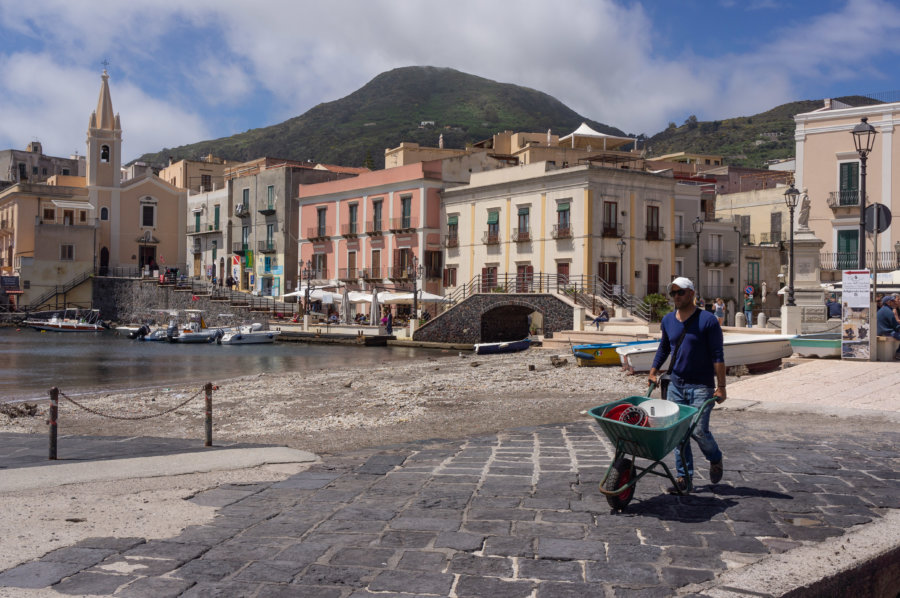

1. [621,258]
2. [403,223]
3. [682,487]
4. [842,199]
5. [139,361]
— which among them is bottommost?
[139,361]

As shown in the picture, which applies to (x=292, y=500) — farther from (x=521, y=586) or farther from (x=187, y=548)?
(x=521, y=586)

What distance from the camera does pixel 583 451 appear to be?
28.6ft

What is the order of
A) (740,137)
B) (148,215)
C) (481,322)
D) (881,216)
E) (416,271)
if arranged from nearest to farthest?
(881,216)
(481,322)
(416,271)
(148,215)
(740,137)

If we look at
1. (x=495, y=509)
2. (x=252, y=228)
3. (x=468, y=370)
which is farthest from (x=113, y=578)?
(x=252, y=228)

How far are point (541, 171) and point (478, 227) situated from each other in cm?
530

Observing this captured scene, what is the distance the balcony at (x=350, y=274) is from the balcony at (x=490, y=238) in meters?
10.0

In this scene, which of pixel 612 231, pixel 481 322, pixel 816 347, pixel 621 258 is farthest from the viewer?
pixel 481 322

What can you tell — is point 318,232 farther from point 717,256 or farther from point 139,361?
point 717,256

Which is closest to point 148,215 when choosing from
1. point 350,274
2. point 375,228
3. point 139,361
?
point 350,274

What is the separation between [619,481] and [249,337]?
41.7 meters

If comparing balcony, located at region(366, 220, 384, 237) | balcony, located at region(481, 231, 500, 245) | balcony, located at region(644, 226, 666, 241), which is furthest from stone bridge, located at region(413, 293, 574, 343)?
balcony, located at region(366, 220, 384, 237)

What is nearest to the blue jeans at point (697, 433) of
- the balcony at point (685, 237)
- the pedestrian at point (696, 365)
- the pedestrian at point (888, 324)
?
the pedestrian at point (696, 365)

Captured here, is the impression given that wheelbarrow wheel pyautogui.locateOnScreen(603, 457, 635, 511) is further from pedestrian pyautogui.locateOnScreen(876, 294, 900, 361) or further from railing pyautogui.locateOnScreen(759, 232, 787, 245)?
railing pyautogui.locateOnScreen(759, 232, 787, 245)

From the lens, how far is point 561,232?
42.2m
